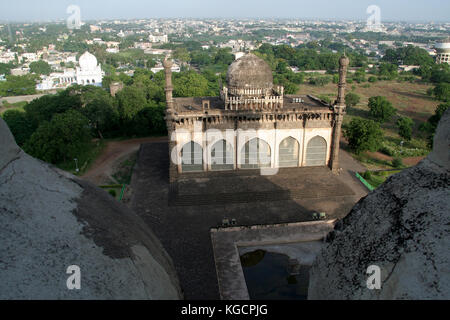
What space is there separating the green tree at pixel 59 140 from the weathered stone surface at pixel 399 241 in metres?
29.9

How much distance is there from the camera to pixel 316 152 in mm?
29375

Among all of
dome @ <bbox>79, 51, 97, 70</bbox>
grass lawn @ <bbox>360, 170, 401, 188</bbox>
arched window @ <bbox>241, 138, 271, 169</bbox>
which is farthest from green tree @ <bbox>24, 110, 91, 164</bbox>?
dome @ <bbox>79, 51, 97, 70</bbox>

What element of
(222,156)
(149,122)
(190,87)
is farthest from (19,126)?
(222,156)

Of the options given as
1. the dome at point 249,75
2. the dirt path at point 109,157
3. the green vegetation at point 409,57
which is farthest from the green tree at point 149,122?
the green vegetation at point 409,57

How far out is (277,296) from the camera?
668 inches

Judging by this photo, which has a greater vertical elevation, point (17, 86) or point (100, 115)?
point (100, 115)

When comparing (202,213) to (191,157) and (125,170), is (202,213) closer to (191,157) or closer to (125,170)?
(191,157)

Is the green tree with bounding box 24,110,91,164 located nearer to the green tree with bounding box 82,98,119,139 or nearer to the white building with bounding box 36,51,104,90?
the green tree with bounding box 82,98,119,139

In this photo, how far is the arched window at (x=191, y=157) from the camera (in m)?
28.0

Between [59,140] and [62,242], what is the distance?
1238 inches

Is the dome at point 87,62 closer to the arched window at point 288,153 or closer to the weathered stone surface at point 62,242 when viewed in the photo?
the arched window at point 288,153

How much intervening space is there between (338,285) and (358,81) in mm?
88675
